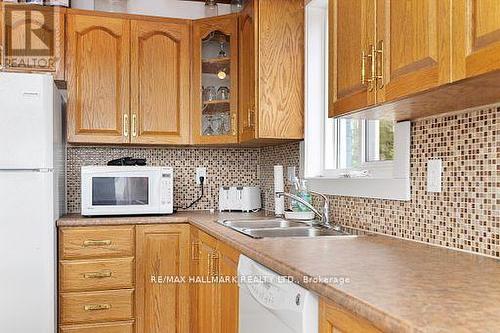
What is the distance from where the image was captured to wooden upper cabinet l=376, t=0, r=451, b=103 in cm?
115

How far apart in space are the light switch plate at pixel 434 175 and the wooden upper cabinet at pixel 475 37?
23.0 inches

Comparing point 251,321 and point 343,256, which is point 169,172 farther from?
point 343,256

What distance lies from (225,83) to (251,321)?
5.89 feet

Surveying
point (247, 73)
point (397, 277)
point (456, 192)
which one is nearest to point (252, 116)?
point (247, 73)

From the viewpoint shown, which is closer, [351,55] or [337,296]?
[337,296]

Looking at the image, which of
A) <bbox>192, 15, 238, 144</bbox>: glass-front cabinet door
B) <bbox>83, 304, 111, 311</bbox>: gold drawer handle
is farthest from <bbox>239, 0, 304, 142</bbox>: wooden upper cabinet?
<bbox>83, 304, 111, 311</bbox>: gold drawer handle

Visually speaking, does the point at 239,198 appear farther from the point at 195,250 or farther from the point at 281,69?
the point at 281,69

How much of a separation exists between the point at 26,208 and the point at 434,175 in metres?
2.08

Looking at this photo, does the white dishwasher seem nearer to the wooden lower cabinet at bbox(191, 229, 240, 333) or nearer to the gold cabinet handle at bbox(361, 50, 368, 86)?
the wooden lower cabinet at bbox(191, 229, 240, 333)

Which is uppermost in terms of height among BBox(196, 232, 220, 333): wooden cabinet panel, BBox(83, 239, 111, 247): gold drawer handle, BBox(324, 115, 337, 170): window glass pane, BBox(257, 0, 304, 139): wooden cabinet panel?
BBox(257, 0, 304, 139): wooden cabinet panel

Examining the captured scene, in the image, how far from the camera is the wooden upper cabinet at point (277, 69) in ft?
8.48

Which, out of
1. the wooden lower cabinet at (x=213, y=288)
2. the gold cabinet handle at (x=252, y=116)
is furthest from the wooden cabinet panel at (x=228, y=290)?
the gold cabinet handle at (x=252, y=116)

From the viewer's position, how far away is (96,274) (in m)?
2.72

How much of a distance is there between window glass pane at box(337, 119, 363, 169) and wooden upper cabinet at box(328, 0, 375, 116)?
728mm
